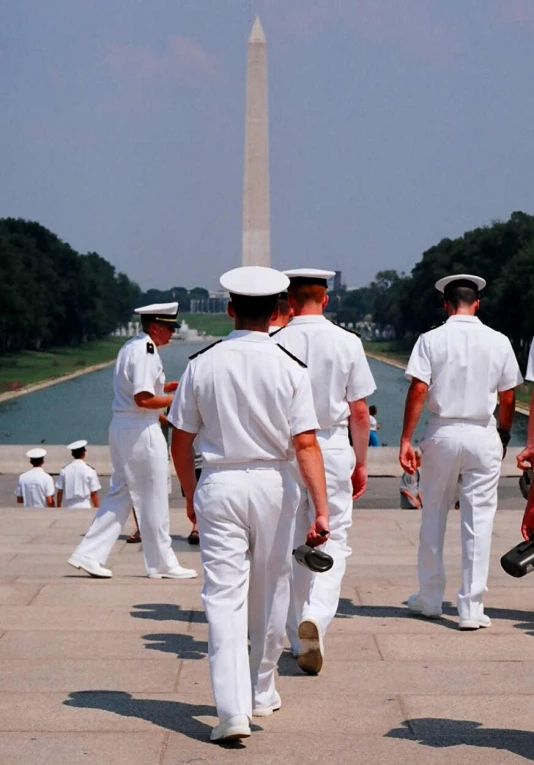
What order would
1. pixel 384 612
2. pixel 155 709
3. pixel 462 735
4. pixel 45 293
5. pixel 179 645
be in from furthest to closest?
1. pixel 45 293
2. pixel 384 612
3. pixel 179 645
4. pixel 155 709
5. pixel 462 735

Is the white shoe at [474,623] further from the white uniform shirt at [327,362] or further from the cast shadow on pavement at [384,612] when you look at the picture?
the white uniform shirt at [327,362]

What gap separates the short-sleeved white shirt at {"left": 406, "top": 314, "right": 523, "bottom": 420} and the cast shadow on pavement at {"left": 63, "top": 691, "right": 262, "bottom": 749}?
2317 mm

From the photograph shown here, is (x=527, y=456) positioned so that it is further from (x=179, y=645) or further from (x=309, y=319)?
(x=179, y=645)

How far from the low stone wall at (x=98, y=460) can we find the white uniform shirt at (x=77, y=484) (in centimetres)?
689

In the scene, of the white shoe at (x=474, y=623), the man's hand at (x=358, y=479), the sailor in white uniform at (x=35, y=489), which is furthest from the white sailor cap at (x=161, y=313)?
the sailor in white uniform at (x=35, y=489)

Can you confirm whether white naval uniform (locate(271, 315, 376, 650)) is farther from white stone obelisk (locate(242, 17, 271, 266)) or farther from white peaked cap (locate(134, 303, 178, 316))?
white stone obelisk (locate(242, 17, 271, 266))

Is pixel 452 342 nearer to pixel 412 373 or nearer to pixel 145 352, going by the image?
pixel 412 373

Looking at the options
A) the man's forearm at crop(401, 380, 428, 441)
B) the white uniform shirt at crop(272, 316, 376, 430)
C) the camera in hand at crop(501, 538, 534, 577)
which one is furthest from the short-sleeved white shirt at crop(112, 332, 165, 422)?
the camera in hand at crop(501, 538, 534, 577)

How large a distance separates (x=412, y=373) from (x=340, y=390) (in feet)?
2.51

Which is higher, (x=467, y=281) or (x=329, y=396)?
(x=467, y=281)

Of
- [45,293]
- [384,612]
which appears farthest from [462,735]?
[45,293]

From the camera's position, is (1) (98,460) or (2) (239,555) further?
(1) (98,460)

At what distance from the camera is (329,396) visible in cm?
665

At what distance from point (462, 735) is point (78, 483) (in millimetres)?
9782
